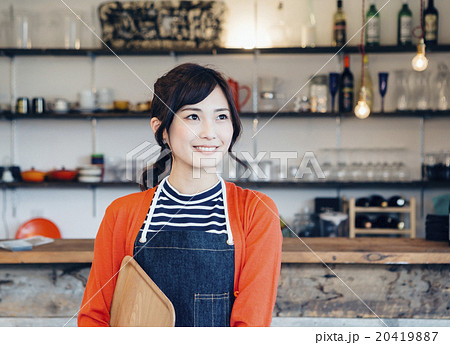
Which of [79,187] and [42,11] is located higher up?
[42,11]

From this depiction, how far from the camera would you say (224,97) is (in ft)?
3.12

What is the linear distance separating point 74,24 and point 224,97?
7.90 feet

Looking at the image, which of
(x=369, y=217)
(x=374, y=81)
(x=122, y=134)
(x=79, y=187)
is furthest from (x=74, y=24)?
(x=369, y=217)

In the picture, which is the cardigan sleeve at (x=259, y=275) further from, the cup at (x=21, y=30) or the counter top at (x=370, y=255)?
the cup at (x=21, y=30)

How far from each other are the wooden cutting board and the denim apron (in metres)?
0.06

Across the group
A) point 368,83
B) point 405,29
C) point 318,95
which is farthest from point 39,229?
point 405,29

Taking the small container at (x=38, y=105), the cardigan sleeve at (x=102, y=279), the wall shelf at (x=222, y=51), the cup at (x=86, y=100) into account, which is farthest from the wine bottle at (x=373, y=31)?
the cardigan sleeve at (x=102, y=279)

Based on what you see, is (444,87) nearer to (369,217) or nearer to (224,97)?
(369,217)

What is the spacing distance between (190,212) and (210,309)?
0.66ft

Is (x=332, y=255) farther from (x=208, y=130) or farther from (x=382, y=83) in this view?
(x=382, y=83)

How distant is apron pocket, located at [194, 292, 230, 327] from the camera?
35.1 inches

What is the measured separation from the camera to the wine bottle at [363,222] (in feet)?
9.05
